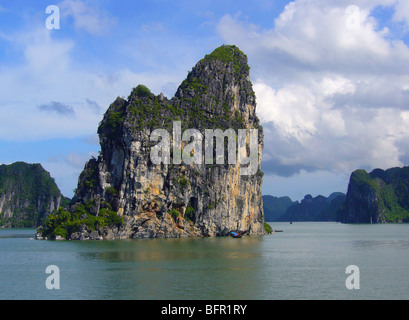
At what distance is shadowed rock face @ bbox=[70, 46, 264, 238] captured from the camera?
7669 centimetres

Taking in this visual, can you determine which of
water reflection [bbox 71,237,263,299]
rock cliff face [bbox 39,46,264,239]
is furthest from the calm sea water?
rock cliff face [bbox 39,46,264,239]

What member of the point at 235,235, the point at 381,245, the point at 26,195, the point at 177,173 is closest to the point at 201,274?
the point at 381,245

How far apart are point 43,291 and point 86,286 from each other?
276cm

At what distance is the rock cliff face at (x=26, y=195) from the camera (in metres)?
182

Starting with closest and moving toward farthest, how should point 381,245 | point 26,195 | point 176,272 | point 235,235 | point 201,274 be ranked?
point 201,274 → point 176,272 → point 381,245 → point 235,235 → point 26,195

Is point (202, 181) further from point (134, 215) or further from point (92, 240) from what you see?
point (92, 240)

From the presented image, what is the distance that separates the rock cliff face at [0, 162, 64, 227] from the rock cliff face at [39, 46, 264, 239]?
371ft

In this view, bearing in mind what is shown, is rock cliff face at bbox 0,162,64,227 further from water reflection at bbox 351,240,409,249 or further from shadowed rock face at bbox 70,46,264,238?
water reflection at bbox 351,240,409,249

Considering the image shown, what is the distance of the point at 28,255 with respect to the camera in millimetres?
49938

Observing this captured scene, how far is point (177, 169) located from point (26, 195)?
125 meters

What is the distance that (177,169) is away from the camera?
80500 millimetres

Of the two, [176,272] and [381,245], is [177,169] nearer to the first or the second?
[381,245]

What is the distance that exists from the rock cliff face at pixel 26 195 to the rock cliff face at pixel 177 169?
113162 mm
